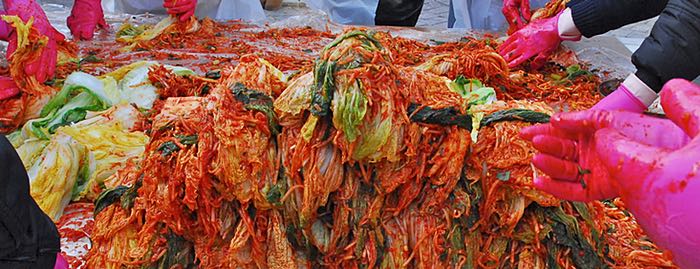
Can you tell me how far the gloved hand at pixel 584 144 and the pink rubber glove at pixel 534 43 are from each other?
2.46 meters

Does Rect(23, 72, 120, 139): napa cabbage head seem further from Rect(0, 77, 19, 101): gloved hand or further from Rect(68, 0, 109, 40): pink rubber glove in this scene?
Rect(68, 0, 109, 40): pink rubber glove

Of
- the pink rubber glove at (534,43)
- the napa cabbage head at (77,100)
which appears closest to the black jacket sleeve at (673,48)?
the pink rubber glove at (534,43)

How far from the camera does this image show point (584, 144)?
4.25ft

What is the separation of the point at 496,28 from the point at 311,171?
407 cm

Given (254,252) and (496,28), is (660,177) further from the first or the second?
(496,28)

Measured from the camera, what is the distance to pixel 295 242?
70.1 inches

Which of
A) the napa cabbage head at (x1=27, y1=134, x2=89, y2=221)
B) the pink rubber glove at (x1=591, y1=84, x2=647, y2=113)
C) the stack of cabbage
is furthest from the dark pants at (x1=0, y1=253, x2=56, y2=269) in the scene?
the pink rubber glove at (x1=591, y1=84, x2=647, y2=113)

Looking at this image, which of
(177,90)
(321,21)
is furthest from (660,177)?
(321,21)

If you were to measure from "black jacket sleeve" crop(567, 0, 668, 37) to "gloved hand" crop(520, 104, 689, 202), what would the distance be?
7.62 feet

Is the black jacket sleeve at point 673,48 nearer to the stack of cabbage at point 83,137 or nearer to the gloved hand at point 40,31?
the stack of cabbage at point 83,137

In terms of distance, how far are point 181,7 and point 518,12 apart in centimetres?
234

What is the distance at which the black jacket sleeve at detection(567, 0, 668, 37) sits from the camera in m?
3.38

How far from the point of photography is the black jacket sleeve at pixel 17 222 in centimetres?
133

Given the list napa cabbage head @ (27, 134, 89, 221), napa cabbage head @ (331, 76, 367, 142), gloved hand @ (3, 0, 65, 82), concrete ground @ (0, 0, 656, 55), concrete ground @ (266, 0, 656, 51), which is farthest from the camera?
concrete ground @ (266, 0, 656, 51)
